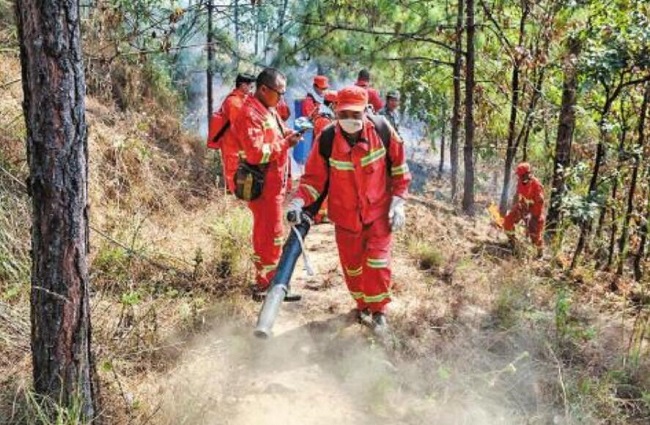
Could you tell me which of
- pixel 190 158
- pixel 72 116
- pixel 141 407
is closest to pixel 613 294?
pixel 141 407

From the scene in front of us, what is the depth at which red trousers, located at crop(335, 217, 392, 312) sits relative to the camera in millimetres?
4180

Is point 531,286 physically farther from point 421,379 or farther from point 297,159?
point 297,159

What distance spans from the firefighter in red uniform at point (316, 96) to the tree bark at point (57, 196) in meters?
5.63

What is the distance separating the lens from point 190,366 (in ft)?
12.5

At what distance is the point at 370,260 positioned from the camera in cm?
418

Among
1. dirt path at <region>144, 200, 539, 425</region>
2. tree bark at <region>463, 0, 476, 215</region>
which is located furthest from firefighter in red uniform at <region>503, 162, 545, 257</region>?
dirt path at <region>144, 200, 539, 425</region>

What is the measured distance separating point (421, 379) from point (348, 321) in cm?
89

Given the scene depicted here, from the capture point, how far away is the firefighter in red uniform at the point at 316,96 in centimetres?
824

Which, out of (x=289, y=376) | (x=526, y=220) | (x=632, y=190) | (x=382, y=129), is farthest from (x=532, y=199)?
(x=289, y=376)

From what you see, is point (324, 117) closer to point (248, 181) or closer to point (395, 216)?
point (248, 181)

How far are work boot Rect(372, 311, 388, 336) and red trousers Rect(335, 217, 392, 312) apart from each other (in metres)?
0.04

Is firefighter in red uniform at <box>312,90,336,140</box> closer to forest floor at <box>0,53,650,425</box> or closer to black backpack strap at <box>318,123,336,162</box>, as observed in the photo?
forest floor at <box>0,53,650,425</box>

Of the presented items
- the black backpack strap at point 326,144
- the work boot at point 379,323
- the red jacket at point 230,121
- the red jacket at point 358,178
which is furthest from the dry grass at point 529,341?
the red jacket at point 230,121

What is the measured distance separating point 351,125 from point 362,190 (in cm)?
46
